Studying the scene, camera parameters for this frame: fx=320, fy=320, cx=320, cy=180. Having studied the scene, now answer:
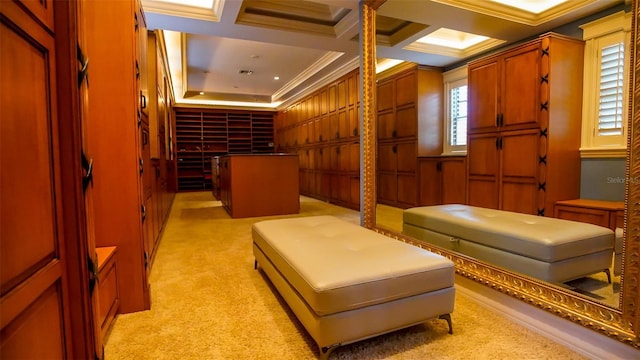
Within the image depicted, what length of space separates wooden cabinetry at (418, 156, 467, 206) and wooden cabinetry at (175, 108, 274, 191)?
7.90 m

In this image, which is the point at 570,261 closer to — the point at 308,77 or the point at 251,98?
the point at 308,77

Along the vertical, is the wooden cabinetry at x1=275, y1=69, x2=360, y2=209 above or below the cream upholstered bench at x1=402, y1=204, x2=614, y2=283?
above

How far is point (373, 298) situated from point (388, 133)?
6.64 feet

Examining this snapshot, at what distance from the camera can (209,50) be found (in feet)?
Result: 16.9

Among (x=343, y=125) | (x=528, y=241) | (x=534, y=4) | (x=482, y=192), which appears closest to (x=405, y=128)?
(x=482, y=192)

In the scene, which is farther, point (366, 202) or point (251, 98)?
point (251, 98)

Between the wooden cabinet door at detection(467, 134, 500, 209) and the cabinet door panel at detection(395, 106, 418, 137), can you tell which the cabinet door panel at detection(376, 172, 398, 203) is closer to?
the cabinet door panel at detection(395, 106, 418, 137)

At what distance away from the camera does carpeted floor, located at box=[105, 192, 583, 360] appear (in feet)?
4.81

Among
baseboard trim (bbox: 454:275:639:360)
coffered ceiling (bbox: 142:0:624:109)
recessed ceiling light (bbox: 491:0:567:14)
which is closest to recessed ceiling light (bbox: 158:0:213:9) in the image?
coffered ceiling (bbox: 142:0:624:109)

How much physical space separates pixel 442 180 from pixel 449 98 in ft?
2.17

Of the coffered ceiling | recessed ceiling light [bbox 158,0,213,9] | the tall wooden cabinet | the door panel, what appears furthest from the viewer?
recessed ceiling light [bbox 158,0,213,9]

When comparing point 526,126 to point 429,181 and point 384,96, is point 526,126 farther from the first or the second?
point 384,96

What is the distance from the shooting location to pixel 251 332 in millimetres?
1665

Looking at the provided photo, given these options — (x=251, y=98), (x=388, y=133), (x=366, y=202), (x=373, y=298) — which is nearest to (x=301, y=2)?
(x=388, y=133)
